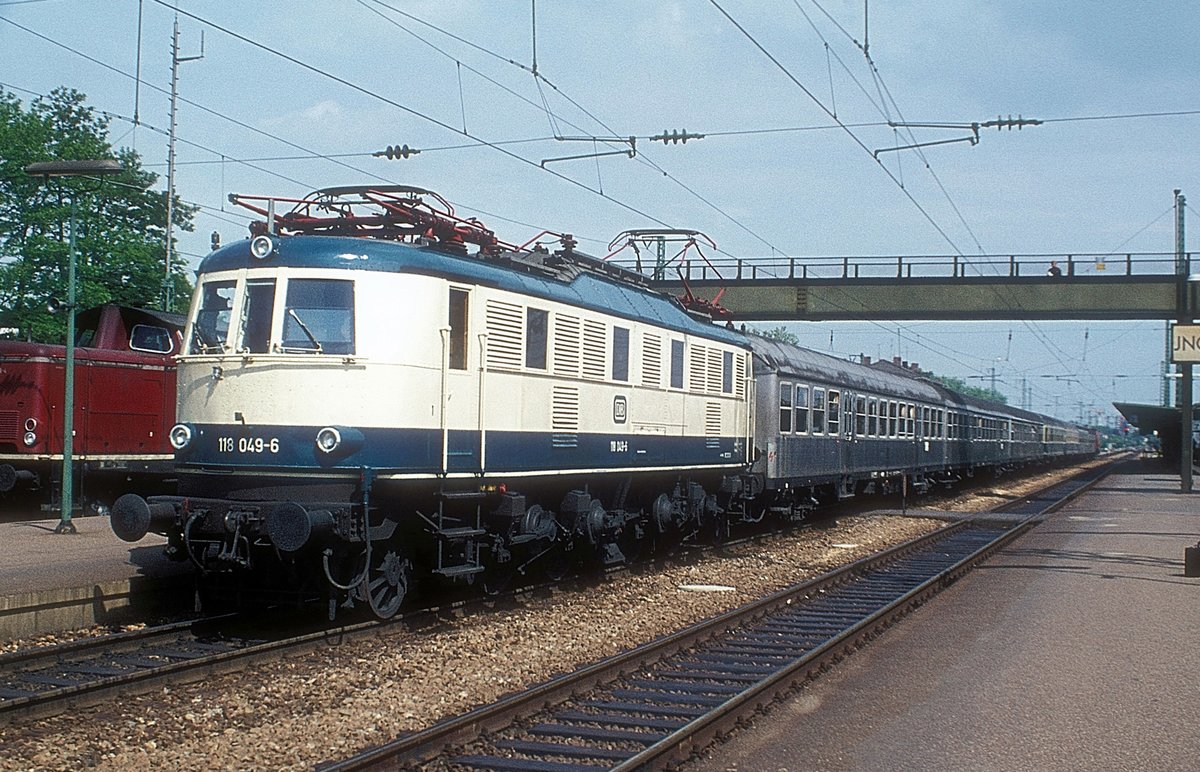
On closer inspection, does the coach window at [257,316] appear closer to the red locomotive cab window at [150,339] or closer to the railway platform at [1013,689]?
the railway platform at [1013,689]

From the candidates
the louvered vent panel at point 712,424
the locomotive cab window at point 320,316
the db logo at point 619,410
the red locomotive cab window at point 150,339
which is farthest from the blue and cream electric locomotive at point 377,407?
the red locomotive cab window at point 150,339

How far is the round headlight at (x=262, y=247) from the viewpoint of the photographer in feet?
36.4

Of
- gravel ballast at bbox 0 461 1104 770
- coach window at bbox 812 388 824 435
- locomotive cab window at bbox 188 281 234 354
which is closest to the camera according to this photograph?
gravel ballast at bbox 0 461 1104 770

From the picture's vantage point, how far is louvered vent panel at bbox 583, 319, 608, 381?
45.7ft

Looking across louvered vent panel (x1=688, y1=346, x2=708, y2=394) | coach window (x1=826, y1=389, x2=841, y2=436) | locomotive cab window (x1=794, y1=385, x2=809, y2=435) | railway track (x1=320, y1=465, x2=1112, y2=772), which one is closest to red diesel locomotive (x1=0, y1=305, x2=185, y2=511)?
louvered vent panel (x1=688, y1=346, x2=708, y2=394)

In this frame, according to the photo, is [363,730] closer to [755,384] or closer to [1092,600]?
[1092,600]

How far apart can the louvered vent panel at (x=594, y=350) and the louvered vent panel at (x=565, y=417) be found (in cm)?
43

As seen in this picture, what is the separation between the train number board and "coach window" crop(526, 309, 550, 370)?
106 ft

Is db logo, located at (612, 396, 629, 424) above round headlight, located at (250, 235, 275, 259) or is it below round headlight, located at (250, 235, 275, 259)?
below

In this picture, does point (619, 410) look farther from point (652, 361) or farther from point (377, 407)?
point (377, 407)

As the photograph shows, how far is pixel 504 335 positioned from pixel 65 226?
30.4 metres

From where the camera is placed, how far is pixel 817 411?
79.7 ft

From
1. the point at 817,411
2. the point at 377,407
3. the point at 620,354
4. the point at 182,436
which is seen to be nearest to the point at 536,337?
the point at 620,354

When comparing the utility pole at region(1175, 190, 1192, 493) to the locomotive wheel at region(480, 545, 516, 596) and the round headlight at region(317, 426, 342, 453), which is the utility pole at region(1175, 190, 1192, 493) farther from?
the round headlight at region(317, 426, 342, 453)
